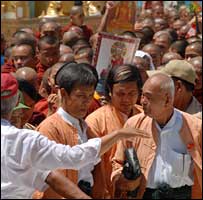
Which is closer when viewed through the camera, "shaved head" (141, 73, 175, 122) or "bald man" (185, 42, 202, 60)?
"shaved head" (141, 73, 175, 122)

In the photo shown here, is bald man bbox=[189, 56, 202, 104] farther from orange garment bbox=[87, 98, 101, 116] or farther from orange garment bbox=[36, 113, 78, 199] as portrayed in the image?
orange garment bbox=[36, 113, 78, 199]

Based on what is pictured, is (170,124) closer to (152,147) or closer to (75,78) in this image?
(152,147)

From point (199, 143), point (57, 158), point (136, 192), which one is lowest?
point (136, 192)

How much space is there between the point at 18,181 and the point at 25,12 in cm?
1428

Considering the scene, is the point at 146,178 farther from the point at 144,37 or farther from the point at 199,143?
the point at 144,37

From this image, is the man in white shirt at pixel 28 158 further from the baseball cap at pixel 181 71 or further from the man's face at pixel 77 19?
the man's face at pixel 77 19

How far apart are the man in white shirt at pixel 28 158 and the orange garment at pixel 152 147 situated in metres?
0.78

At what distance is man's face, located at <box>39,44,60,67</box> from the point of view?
7047mm

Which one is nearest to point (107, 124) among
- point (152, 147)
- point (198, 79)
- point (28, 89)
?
point (152, 147)

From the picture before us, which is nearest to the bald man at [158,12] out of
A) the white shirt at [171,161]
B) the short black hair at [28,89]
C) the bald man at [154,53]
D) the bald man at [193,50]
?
the bald man at [193,50]

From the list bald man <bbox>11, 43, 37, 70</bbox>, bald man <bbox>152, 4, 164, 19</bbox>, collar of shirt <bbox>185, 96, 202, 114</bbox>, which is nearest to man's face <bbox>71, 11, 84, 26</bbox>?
bald man <bbox>11, 43, 37, 70</bbox>

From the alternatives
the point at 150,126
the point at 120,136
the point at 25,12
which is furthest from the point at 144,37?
the point at 25,12

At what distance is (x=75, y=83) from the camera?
3.72 m

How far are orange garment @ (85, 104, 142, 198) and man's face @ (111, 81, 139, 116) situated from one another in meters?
0.05
